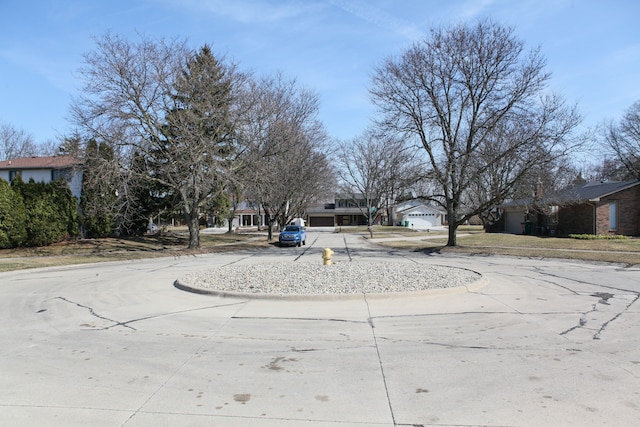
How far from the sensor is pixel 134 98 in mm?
24469

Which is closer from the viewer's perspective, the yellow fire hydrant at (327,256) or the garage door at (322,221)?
the yellow fire hydrant at (327,256)

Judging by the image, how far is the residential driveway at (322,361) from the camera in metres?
4.22

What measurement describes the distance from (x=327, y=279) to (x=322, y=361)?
19.3ft

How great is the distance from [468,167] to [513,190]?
2.97m

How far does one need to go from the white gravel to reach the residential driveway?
28.4 inches

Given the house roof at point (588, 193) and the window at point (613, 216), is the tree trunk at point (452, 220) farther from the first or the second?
the window at point (613, 216)

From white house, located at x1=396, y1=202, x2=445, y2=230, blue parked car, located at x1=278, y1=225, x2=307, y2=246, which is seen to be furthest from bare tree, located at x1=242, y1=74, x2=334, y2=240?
white house, located at x1=396, y1=202, x2=445, y2=230

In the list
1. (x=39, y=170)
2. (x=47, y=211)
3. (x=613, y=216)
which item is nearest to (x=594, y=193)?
(x=613, y=216)

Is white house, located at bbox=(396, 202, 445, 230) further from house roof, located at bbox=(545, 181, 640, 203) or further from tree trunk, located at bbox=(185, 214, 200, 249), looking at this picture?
tree trunk, located at bbox=(185, 214, 200, 249)

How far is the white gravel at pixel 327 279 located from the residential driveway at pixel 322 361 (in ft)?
2.36

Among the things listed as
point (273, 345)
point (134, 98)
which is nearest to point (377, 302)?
point (273, 345)

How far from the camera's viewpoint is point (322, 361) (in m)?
5.78

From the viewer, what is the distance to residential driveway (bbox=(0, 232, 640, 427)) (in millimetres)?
4219

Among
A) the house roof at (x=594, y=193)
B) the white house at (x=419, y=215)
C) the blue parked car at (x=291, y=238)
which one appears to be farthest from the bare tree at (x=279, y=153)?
the white house at (x=419, y=215)
